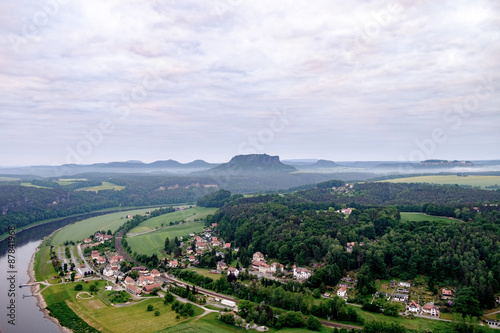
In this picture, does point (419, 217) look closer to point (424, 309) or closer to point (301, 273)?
point (301, 273)

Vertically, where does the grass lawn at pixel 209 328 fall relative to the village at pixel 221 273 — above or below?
below

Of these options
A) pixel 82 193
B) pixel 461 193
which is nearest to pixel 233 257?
pixel 461 193

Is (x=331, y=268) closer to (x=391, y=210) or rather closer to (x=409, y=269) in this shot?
(x=409, y=269)

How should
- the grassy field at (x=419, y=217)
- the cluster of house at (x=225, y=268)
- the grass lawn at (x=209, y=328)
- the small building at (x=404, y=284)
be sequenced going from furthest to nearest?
the grassy field at (x=419, y=217)
the cluster of house at (x=225, y=268)
the small building at (x=404, y=284)
the grass lawn at (x=209, y=328)

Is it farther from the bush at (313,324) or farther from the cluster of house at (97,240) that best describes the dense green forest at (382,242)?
the cluster of house at (97,240)

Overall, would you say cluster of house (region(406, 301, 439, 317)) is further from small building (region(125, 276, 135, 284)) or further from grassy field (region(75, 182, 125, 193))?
grassy field (region(75, 182, 125, 193))

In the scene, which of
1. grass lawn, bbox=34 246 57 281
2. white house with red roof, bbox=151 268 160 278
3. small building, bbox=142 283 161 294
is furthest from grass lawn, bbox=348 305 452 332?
grass lawn, bbox=34 246 57 281

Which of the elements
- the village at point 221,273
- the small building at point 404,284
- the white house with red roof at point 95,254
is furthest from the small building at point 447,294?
the white house with red roof at point 95,254
